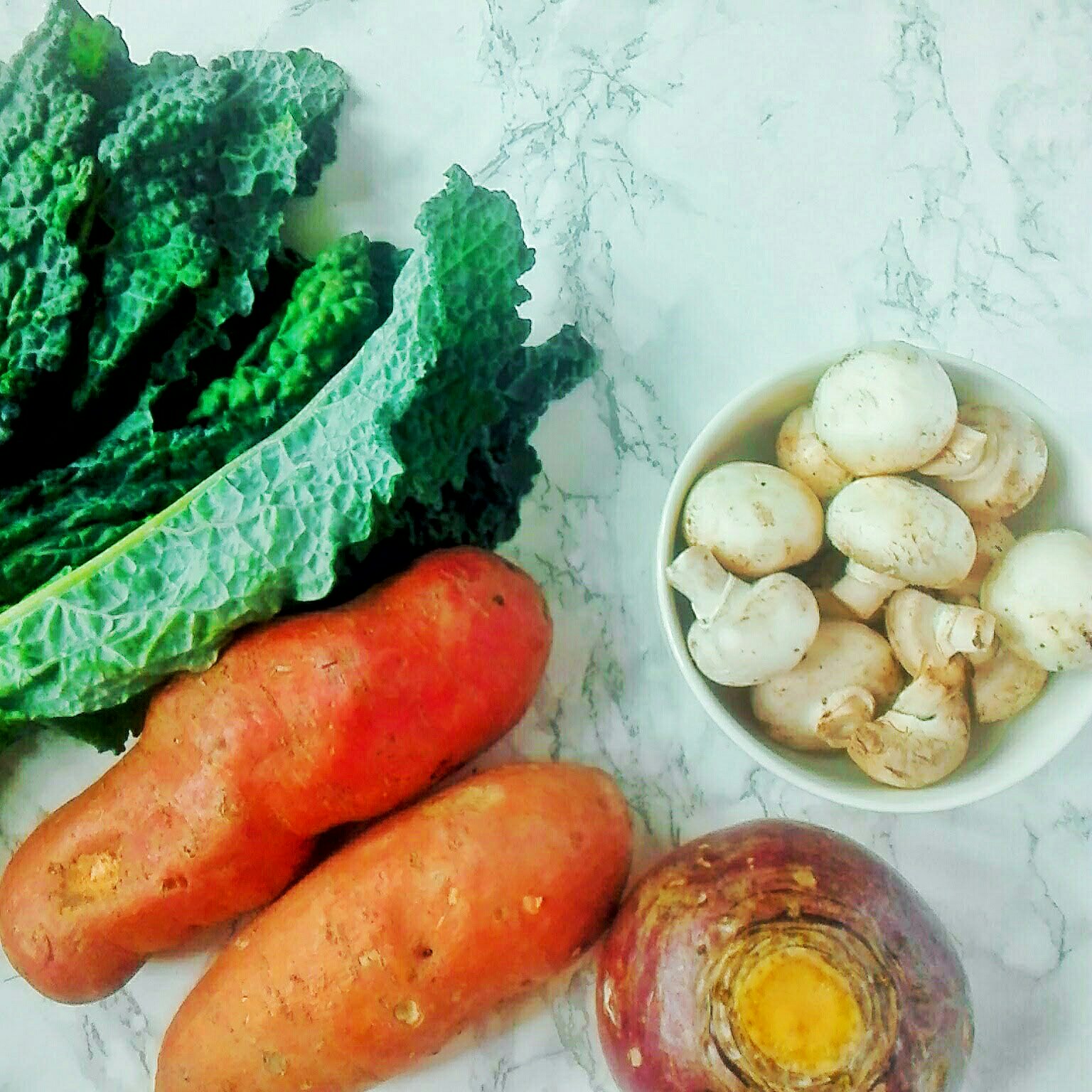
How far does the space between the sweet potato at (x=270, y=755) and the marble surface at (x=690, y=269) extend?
0.08 metres

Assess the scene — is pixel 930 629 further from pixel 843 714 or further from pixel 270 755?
pixel 270 755

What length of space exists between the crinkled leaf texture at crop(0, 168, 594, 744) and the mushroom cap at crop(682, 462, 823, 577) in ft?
0.53

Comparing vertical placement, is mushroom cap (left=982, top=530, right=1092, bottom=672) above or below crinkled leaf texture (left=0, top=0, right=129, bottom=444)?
below

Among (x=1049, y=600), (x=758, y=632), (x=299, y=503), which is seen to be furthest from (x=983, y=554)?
(x=299, y=503)

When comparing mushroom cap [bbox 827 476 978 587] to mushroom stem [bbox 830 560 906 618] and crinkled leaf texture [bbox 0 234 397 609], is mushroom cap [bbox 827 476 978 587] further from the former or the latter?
crinkled leaf texture [bbox 0 234 397 609]

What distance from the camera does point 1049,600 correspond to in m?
0.67

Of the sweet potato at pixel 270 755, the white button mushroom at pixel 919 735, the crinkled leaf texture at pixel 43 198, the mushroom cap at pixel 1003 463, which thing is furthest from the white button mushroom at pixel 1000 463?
the crinkled leaf texture at pixel 43 198

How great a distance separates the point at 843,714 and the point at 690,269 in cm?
34

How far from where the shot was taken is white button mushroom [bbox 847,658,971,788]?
0.68 metres

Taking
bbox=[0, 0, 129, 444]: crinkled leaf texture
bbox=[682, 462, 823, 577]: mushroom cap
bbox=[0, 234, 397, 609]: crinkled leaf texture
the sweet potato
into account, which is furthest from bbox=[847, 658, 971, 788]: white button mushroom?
bbox=[0, 0, 129, 444]: crinkled leaf texture

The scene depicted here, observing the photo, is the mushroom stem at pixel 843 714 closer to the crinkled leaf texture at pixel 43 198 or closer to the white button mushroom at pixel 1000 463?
the white button mushroom at pixel 1000 463

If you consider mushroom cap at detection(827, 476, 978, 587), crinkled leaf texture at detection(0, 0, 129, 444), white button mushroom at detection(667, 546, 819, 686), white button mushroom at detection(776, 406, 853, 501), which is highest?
crinkled leaf texture at detection(0, 0, 129, 444)

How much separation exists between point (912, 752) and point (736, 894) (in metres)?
0.14

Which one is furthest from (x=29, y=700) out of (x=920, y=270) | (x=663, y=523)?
(x=920, y=270)
